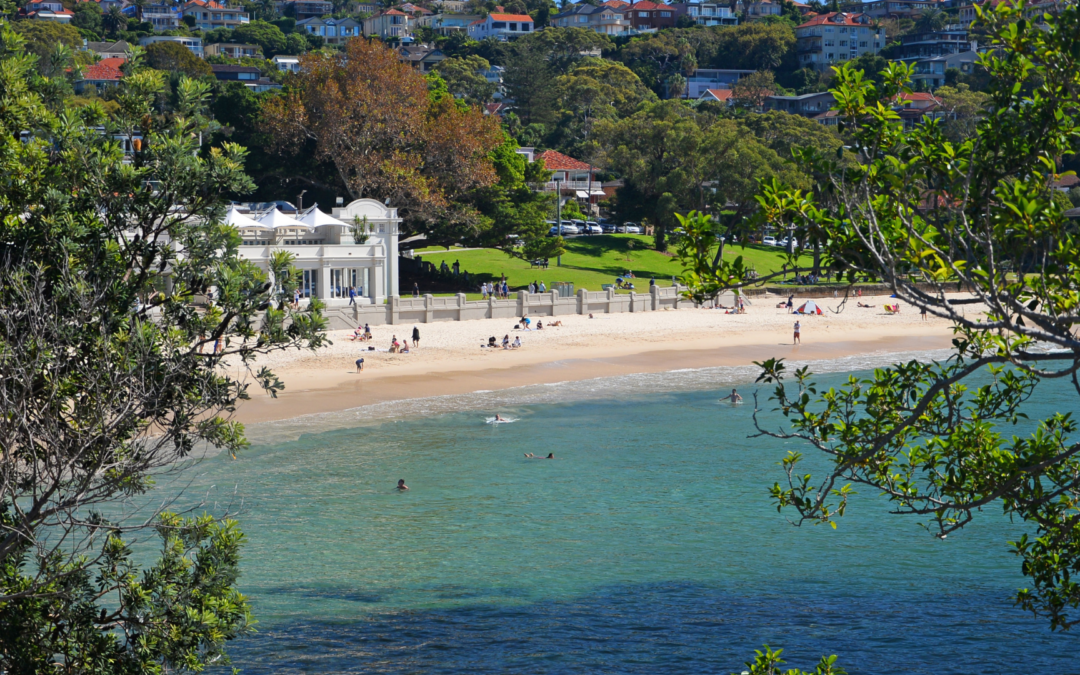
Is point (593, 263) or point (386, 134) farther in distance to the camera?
point (593, 263)

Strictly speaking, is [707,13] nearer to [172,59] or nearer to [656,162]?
[172,59]

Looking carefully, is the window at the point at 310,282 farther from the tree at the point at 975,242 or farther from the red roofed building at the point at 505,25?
the red roofed building at the point at 505,25

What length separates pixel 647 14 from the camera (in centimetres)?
19738

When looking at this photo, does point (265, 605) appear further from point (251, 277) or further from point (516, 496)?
point (251, 277)

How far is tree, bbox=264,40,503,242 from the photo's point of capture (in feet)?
180

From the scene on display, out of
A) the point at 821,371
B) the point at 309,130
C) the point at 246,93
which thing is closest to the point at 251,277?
the point at 821,371

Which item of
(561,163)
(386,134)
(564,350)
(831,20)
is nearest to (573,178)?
(561,163)

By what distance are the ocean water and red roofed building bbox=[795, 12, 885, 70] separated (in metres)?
146

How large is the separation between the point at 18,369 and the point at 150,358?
126cm

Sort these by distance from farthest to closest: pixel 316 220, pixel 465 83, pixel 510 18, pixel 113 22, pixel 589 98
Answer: pixel 510 18 < pixel 113 22 < pixel 465 83 < pixel 589 98 < pixel 316 220

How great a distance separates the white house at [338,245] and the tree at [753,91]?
278 feet

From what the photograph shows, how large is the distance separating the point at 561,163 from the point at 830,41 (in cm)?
8722

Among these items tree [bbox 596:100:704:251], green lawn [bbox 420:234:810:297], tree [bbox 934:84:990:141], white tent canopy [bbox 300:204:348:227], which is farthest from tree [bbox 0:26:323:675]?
tree [bbox 934:84:990:141]

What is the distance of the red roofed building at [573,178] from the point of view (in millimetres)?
96200
